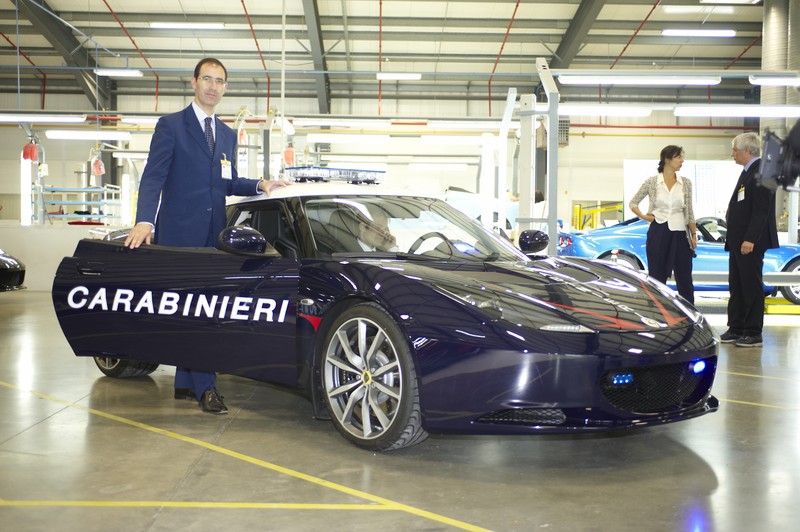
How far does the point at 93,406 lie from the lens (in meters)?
4.50

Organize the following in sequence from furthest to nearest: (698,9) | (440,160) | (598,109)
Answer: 1. (440,160)
2. (698,9)
3. (598,109)

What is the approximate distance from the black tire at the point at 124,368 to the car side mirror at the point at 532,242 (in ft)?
7.95

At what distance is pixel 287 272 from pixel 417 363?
919mm

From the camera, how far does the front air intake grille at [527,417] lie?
3139mm

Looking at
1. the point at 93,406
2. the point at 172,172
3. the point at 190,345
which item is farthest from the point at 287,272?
the point at 93,406

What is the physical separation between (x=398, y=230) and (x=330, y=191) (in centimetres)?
42

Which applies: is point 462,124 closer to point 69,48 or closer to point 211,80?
point 69,48

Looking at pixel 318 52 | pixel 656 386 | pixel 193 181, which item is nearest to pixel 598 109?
pixel 318 52

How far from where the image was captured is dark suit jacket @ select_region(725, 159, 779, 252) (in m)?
6.70

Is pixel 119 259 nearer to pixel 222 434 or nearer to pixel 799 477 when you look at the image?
pixel 222 434

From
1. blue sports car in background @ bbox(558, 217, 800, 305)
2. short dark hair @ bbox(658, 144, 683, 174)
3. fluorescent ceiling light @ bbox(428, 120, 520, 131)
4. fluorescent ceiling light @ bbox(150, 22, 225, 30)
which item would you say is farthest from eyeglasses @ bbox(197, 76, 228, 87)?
fluorescent ceiling light @ bbox(150, 22, 225, 30)

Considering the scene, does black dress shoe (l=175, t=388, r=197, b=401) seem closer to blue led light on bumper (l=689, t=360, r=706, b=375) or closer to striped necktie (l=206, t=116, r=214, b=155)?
striped necktie (l=206, t=116, r=214, b=155)

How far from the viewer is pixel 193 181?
443 cm

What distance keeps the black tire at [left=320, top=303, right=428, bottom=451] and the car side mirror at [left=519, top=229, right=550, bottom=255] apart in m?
1.43
